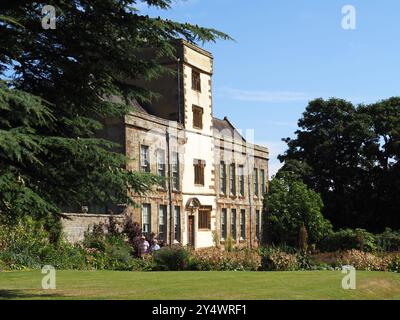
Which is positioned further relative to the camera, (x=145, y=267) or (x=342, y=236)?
(x=342, y=236)

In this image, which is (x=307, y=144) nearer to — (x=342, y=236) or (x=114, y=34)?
(x=342, y=236)

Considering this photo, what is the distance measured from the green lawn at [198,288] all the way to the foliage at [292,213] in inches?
1052

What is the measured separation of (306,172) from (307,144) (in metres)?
4.33

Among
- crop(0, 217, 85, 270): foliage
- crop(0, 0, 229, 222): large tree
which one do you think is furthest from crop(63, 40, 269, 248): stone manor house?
crop(0, 0, 229, 222): large tree

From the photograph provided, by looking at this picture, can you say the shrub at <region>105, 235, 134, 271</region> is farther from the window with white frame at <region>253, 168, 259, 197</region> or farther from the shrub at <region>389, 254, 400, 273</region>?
the window with white frame at <region>253, 168, 259, 197</region>

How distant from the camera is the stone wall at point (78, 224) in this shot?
25766 mm

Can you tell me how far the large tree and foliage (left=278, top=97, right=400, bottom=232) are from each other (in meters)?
44.2

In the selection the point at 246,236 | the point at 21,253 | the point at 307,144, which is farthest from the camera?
the point at 307,144

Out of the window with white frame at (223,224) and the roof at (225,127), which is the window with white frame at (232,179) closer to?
the window with white frame at (223,224)

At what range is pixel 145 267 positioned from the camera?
24.6 metres

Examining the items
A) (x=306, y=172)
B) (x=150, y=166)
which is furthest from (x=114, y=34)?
(x=306, y=172)

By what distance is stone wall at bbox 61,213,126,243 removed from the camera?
84.5 ft

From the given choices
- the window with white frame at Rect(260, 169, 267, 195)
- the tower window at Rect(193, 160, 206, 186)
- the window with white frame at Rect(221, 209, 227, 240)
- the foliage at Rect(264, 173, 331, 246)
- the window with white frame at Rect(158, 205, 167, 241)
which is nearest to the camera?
the window with white frame at Rect(158, 205, 167, 241)

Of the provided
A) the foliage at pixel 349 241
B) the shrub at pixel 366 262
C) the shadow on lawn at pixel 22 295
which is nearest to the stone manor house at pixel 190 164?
the foliage at pixel 349 241
